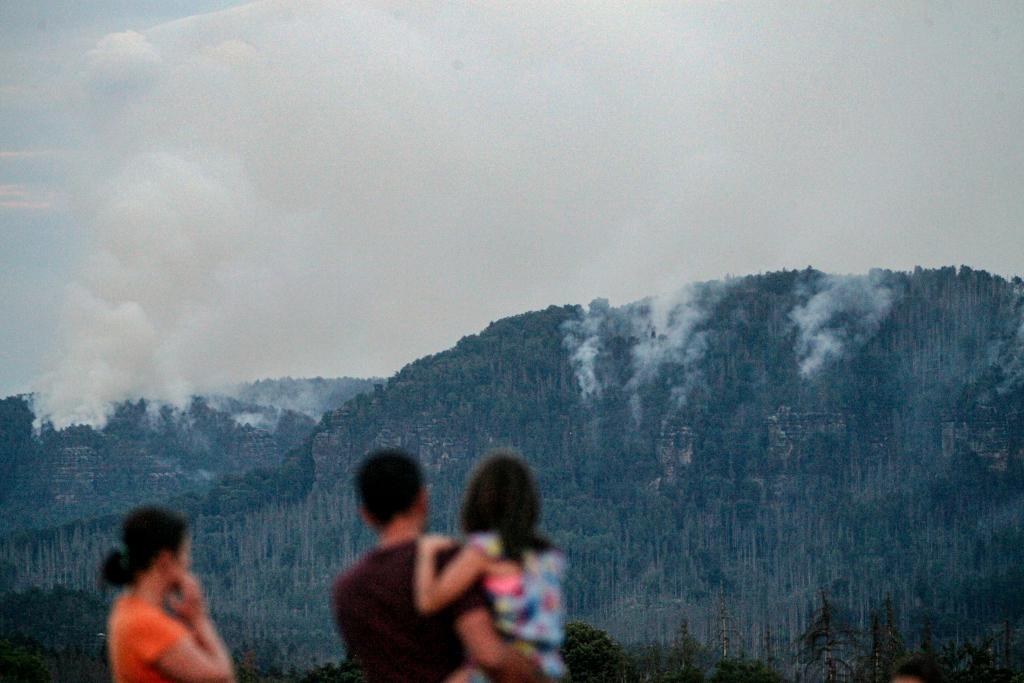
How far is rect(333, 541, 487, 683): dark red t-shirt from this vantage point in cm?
1084

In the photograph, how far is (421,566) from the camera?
10672mm

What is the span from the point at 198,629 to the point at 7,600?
19555 centimetres

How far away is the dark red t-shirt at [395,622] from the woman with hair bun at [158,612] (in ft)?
3.54

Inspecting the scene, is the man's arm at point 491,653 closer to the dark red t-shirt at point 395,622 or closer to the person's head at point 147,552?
the dark red t-shirt at point 395,622

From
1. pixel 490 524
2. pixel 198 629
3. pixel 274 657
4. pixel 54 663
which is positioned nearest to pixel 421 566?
pixel 490 524

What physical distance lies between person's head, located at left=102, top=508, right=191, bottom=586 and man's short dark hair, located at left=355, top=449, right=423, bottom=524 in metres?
1.52

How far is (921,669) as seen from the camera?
13.1m

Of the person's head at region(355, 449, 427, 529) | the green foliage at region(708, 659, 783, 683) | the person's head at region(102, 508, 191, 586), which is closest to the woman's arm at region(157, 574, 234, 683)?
the person's head at region(102, 508, 191, 586)

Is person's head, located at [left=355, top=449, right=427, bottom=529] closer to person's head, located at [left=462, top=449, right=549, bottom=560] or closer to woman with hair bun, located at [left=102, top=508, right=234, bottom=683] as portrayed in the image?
person's head, located at [left=462, top=449, right=549, bottom=560]

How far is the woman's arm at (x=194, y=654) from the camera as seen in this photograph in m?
11.3

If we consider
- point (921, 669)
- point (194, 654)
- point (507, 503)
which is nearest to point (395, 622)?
point (507, 503)

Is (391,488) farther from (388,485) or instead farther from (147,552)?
(147,552)

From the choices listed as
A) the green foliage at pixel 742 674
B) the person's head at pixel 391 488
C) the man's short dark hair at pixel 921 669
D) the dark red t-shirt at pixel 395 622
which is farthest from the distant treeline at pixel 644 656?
the person's head at pixel 391 488

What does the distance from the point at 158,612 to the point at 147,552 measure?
45 cm
